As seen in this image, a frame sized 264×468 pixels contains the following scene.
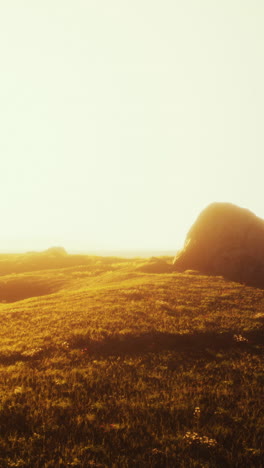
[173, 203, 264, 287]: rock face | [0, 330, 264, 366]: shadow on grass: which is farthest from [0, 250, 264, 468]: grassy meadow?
[173, 203, 264, 287]: rock face

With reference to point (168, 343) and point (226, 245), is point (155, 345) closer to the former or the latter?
point (168, 343)

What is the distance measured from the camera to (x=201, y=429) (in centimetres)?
1139

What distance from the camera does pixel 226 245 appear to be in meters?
49.3

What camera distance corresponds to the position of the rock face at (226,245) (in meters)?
45.7

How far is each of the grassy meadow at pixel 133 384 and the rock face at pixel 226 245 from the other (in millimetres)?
15182

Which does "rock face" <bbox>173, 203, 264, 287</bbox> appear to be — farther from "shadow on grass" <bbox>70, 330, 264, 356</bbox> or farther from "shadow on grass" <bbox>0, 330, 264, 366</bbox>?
"shadow on grass" <bbox>0, 330, 264, 366</bbox>

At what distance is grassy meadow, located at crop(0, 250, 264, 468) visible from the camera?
1023 centimetres

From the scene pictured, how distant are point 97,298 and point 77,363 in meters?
14.9

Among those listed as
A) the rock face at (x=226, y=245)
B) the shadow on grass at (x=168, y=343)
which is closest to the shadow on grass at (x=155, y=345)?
the shadow on grass at (x=168, y=343)

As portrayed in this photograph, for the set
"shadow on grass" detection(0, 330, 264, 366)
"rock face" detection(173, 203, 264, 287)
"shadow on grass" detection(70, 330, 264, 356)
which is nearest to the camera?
"shadow on grass" detection(0, 330, 264, 366)

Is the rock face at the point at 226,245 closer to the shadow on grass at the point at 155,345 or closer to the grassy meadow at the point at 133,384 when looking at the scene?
the grassy meadow at the point at 133,384

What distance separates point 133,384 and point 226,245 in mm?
38401

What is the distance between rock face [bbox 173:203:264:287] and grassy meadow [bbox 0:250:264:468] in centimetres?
1518

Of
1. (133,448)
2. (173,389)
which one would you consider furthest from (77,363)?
(133,448)
